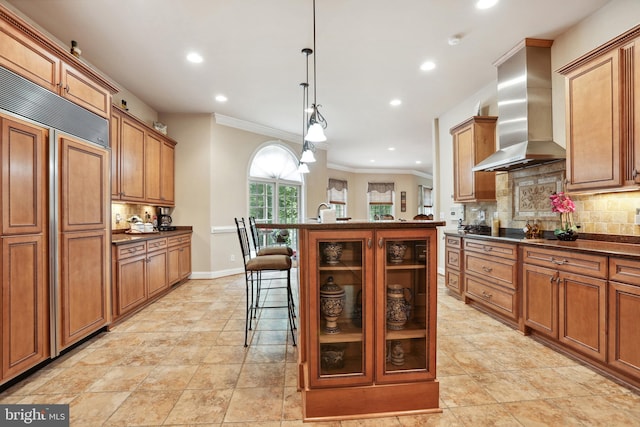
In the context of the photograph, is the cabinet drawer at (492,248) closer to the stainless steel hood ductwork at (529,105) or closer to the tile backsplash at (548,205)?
the tile backsplash at (548,205)

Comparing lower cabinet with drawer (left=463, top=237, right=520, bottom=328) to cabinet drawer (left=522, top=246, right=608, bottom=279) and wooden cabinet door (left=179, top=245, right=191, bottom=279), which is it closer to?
cabinet drawer (left=522, top=246, right=608, bottom=279)

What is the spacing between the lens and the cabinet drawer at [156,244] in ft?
13.0

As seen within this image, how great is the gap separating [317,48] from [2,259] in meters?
3.22

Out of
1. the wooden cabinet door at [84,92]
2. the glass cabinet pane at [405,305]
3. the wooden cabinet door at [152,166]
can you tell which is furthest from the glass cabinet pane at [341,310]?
the wooden cabinet door at [152,166]

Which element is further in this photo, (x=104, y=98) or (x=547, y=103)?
(x=547, y=103)

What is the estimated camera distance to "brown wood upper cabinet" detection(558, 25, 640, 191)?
87.0 inches

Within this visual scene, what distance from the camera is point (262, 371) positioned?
7.52 ft

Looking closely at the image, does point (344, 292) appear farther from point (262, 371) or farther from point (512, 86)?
point (512, 86)

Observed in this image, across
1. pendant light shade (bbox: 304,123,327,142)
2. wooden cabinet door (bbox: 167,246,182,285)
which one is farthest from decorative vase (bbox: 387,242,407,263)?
wooden cabinet door (bbox: 167,246,182,285)

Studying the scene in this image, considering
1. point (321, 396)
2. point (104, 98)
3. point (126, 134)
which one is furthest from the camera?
point (126, 134)

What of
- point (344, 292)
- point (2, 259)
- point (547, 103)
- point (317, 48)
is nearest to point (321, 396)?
point (344, 292)

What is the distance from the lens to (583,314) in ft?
7.52

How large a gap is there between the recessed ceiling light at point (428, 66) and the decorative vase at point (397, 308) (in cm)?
305

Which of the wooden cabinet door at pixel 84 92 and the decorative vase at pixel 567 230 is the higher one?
the wooden cabinet door at pixel 84 92
